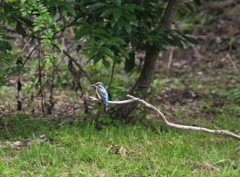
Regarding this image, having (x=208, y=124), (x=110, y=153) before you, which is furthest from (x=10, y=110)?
(x=208, y=124)

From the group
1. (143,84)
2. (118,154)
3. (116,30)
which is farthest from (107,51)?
(143,84)

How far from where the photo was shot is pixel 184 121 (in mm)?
5176

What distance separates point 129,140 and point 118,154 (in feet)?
1.44

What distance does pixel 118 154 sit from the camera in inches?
137

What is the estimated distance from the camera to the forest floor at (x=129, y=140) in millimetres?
3125

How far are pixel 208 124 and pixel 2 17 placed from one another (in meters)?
3.27

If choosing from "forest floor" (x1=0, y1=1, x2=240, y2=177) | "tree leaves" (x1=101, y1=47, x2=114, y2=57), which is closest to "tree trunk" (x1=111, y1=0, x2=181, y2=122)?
"forest floor" (x1=0, y1=1, x2=240, y2=177)

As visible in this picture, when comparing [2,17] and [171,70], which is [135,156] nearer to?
[2,17]

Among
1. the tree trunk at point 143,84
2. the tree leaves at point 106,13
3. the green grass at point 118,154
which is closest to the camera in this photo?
the green grass at point 118,154

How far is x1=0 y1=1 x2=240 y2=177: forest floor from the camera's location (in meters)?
3.12

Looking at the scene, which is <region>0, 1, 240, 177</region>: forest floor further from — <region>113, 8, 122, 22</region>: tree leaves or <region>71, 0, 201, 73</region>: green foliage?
<region>113, 8, 122, 22</region>: tree leaves

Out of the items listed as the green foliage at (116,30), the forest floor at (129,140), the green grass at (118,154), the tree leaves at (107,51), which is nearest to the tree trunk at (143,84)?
the forest floor at (129,140)

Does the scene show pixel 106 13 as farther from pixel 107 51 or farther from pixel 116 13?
pixel 107 51

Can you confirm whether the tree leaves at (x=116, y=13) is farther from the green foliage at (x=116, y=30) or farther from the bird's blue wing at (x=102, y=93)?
the bird's blue wing at (x=102, y=93)
